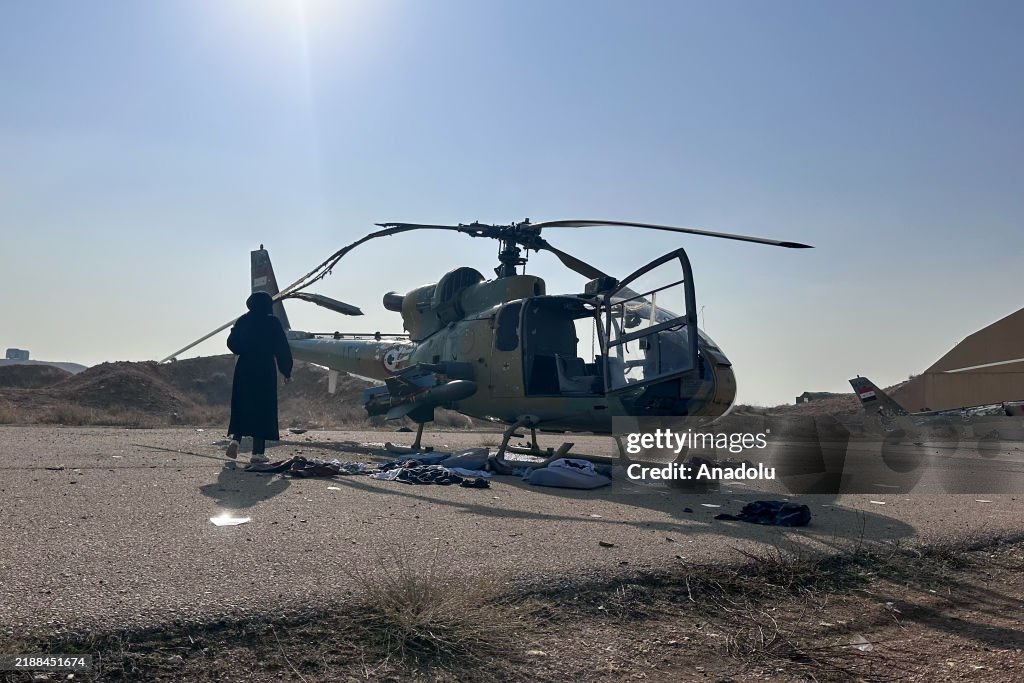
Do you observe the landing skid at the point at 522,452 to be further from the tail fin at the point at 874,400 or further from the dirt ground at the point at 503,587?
the tail fin at the point at 874,400

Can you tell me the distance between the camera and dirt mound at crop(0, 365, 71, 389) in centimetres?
4003

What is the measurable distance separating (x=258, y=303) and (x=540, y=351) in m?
3.75

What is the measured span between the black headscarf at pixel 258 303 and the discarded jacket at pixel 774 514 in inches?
227

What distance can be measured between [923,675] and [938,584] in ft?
5.06

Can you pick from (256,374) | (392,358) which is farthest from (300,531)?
(392,358)

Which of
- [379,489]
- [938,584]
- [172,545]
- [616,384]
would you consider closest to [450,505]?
[379,489]

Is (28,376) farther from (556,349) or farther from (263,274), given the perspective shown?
(556,349)

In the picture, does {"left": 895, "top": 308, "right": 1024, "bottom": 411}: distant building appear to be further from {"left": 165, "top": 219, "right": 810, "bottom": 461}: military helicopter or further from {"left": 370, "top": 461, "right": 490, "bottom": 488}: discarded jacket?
{"left": 370, "top": 461, "right": 490, "bottom": 488}: discarded jacket

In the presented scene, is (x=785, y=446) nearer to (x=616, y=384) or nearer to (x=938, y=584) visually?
(x=616, y=384)

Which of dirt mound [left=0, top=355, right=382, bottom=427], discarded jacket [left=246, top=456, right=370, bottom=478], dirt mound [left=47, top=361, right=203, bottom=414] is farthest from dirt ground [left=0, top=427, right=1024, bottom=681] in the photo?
dirt mound [left=47, top=361, right=203, bottom=414]

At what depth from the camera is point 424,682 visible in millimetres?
2471

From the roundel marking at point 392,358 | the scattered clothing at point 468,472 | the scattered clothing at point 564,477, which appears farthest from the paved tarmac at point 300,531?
the roundel marking at point 392,358

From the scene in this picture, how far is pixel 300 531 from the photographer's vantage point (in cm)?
425

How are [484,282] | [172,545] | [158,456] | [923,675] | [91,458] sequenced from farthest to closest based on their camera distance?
[484,282] → [158,456] → [91,458] → [172,545] → [923,675]
